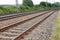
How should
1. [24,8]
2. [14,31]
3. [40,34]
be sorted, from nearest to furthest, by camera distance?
[40,34] → [14,31] → [24,8]

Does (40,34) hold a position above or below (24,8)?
above

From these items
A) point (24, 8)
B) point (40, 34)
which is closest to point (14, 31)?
point (40, 34)

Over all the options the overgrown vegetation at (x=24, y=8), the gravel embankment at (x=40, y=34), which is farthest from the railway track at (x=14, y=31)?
the overgrown vegetation at (x=24, y=8)

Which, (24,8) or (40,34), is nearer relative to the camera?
(40,34)

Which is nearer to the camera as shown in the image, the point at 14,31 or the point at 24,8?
the point at 14,31

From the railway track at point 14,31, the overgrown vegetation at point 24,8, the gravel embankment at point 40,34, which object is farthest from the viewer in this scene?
the overgrown vegetation at point 24,8

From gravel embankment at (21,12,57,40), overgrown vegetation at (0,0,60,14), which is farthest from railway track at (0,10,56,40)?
overgrown vegetation at (0,0,60,14)

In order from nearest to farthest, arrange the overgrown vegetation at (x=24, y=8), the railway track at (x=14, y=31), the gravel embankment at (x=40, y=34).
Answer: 1. the railway track at (x=14, y=31)
2. the gravel embankment at (x=40, y=34)
3. the overgrown vegetation at (x=24, y=8)

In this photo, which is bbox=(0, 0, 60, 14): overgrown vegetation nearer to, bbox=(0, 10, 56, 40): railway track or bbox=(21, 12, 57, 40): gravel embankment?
bbox=(0, 10, 56, 40): railway track

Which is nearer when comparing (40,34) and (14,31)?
(40,34)

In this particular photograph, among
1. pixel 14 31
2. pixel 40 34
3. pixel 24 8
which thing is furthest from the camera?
pixel 24 8

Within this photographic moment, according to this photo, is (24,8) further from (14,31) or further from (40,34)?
(40,34)

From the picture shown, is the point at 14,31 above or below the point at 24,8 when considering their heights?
above

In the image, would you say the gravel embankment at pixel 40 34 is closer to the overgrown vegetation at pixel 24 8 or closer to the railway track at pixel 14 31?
the railway track at pixel 14 31
